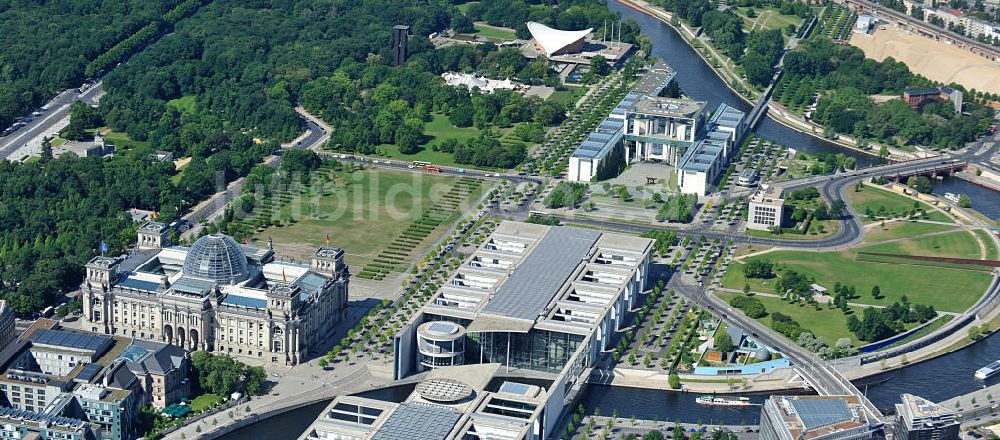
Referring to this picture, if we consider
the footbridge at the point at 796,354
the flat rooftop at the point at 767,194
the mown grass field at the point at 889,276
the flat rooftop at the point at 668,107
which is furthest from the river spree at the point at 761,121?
the footbridge at the point at 796,354

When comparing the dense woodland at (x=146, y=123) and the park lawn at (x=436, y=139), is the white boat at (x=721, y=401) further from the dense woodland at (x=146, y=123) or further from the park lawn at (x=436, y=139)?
the park lawn at (x=436, y=139)

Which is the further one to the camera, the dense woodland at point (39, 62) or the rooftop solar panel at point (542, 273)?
the dense woodland at point (39, 62)

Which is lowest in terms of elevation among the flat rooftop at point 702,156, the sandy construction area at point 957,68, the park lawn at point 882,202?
the park lawn at point 882,202

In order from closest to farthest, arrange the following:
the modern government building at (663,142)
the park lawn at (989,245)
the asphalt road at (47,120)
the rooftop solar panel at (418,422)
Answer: the rooftop solar panel at (418,422) < the park lawn at (989,245) < the modern government building at (663,142) < the asphalt road at (47,120)

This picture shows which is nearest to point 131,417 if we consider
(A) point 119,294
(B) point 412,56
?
(A) point 119,294

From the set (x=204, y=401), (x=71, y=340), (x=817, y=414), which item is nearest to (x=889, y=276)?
(x=817, y=414)

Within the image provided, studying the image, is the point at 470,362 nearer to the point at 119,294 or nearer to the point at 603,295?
the point at 603,295

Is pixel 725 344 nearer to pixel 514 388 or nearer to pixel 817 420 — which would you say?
pixel 817 420
